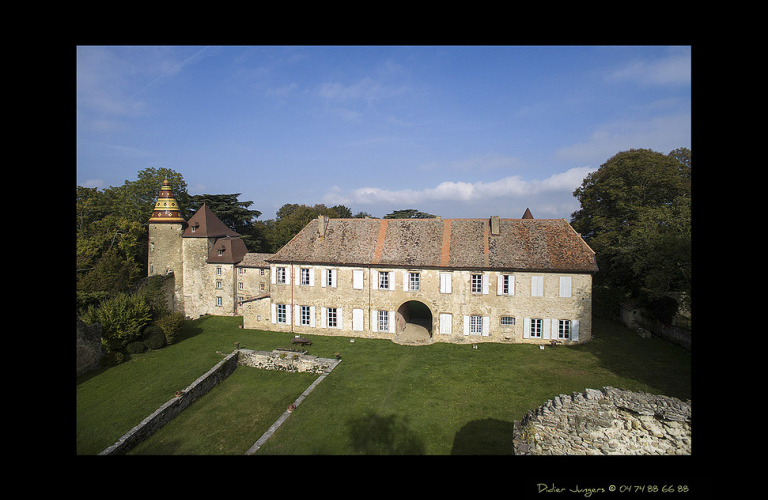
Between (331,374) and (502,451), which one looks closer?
(502,451)

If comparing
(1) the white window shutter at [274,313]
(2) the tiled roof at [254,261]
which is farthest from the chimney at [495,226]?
(2) the tiled roof at [254,261]

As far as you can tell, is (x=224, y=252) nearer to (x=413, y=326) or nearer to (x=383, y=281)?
(x=383, y=281)

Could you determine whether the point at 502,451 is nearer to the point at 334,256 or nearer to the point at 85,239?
the point at 334,256

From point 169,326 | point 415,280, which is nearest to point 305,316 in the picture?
point 415,280

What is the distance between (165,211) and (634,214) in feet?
142

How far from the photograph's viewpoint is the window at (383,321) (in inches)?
970

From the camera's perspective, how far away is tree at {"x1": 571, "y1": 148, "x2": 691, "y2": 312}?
21.0 metres

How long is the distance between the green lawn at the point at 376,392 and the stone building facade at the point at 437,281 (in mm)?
1671

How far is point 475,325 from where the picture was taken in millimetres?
23312

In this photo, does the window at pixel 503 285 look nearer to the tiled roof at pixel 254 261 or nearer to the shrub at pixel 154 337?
the tiled roof at pixel 254 261

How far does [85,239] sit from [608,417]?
41.5 metres

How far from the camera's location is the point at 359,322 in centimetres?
2494
